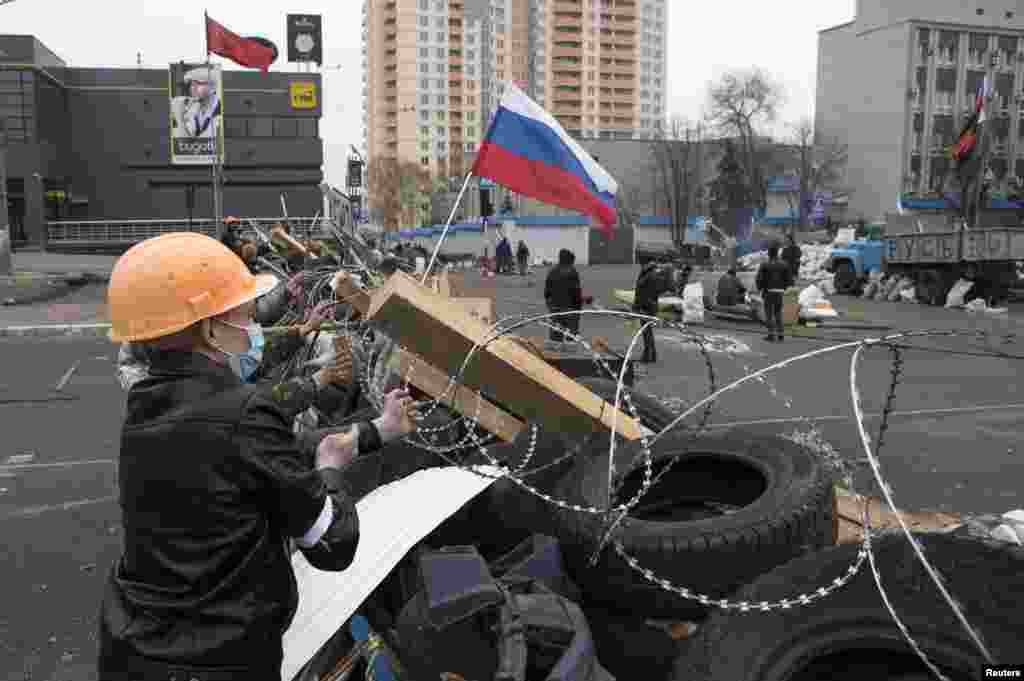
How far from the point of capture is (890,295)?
26.8 m

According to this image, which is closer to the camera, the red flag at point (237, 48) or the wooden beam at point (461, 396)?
the wooden beam at point (461, 396)

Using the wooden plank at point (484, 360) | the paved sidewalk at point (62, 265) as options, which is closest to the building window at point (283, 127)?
the paved sidewalk at point (62, 265)

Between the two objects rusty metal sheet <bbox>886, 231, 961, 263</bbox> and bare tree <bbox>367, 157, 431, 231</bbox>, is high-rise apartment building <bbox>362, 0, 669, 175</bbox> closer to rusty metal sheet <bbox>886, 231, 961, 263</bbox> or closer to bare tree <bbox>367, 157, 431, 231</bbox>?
bare tree <bbox>367, 157, 431, 231</bbox>

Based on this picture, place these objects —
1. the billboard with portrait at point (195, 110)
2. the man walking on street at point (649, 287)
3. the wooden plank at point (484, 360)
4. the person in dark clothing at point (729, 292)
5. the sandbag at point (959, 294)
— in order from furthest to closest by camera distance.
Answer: the billboard with portrait at point (195, 110) → the sandbag at point (959, 294) → the person in dark clothing at point (729, 292) → the man walking on street at point (649, 287) → the wooden plank at point (484, 360)

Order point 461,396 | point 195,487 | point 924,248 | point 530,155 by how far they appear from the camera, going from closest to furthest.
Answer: point 195,487 → point 461,396 → point 530,155 → point 924,248

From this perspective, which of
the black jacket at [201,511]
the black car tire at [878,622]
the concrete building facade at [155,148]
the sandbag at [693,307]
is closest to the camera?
the black jacket at [201,511]

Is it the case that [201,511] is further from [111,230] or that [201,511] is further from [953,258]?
[111,230]

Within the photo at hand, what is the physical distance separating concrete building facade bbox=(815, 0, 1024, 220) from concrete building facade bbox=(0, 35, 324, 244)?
167 ft

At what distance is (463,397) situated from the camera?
5.01m

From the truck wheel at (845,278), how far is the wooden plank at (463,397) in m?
27.1

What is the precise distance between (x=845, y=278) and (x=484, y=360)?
28.1 meters

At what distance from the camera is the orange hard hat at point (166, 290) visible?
2090 mm

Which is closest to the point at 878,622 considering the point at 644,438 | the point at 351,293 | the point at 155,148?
the point at 644,438

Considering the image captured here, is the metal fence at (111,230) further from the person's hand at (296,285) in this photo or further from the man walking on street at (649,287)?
the person's hand at (296,285)
